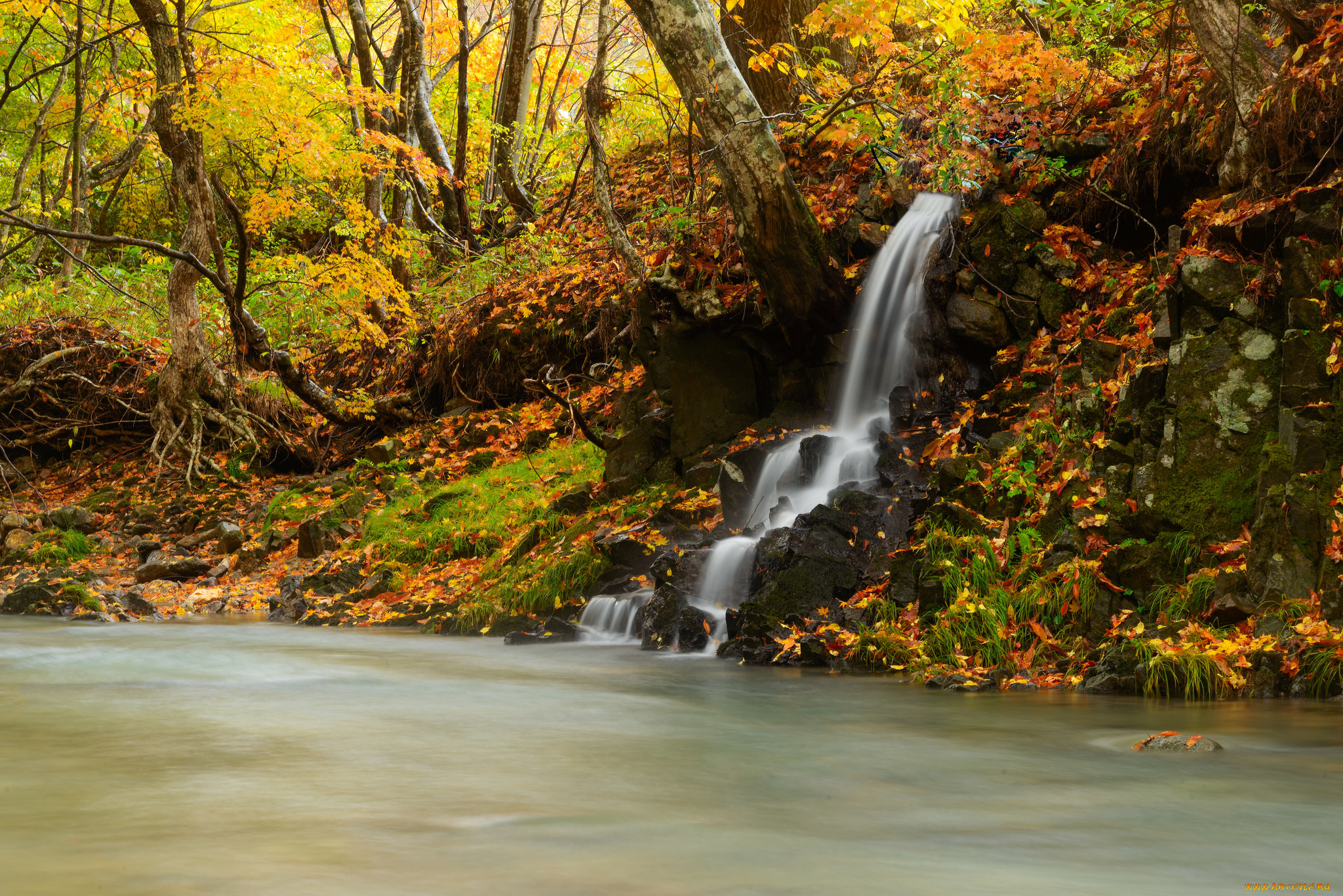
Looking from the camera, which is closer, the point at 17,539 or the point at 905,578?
the point at 905,578

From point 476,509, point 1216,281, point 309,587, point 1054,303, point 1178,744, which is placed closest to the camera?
point 1178,744

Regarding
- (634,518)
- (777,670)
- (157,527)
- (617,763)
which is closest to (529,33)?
(157,527)

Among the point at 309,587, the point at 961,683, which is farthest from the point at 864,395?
the point at 309,587

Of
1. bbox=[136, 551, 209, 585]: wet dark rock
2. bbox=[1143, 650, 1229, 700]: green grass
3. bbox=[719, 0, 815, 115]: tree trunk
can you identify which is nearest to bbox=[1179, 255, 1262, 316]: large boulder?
bbox=[1143, 650, 1229, 700]: green grass

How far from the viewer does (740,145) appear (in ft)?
26.8

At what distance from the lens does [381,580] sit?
34.1 ft

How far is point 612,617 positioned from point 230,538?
6.47 metres

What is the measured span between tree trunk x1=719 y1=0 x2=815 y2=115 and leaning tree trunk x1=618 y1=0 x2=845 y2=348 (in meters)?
2.84

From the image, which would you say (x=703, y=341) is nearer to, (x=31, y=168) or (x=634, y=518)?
(x=634, y=518)

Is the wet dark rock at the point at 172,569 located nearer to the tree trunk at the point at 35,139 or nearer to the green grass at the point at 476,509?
the green grass at the point at 476,509

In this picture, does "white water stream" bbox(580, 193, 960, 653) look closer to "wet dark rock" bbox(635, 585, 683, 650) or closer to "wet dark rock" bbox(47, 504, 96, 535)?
"wet dark rock" bbox(635, 585, 683, 650)

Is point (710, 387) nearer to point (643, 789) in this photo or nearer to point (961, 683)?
point (961, 683)

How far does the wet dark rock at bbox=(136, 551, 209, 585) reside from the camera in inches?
460

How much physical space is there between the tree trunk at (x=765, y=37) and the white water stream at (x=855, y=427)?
272 cm
